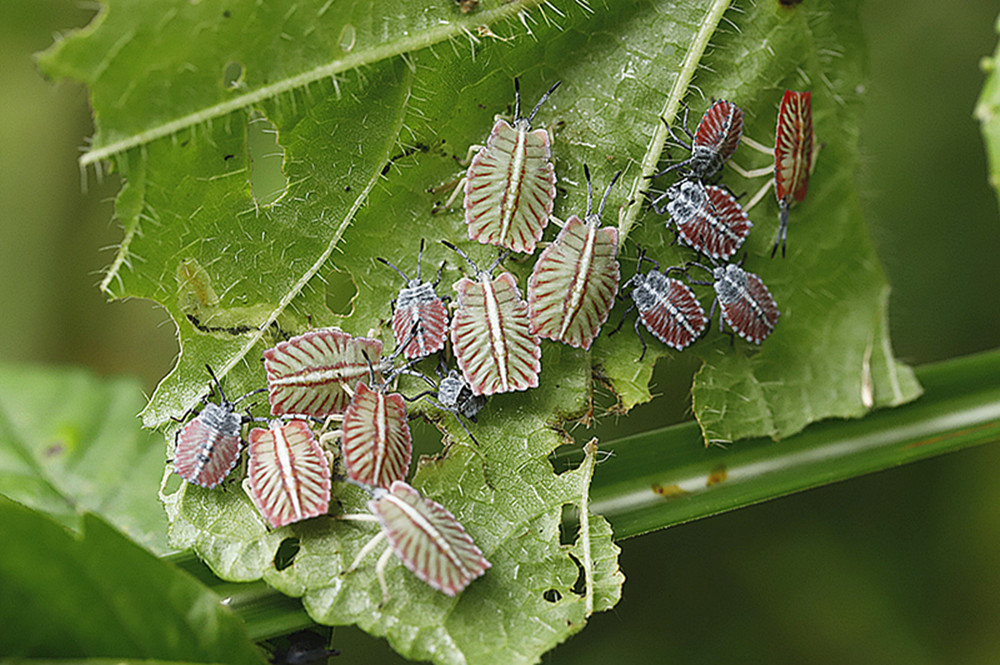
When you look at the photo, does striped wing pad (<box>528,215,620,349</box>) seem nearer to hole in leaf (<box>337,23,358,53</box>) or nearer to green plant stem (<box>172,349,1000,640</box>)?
green plant stem (<box>172,349,1000,640</box>)

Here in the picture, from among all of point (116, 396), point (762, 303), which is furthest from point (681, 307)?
point (116, 396)

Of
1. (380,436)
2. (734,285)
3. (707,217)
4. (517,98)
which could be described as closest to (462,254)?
(517,98)

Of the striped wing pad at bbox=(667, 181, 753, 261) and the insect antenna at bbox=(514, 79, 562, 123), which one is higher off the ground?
the insect antenna at bbox=(514, 79, 562, 123)

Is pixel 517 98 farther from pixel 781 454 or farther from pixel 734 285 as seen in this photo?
pixel 781 454

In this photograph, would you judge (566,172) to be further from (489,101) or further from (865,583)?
(865,583)

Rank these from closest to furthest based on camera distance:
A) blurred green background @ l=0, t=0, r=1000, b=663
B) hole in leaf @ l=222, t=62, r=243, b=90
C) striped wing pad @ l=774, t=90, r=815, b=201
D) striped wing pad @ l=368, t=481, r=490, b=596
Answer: hole in leaf @ l=222, t=62, r=243, b=90, striped wing pad @ l=368, t=481, r=490, b=596, striped wing pad @ l=774, t=90, r=815, b=201, blurred green background @ l=0, t=0, r=1000, b=663

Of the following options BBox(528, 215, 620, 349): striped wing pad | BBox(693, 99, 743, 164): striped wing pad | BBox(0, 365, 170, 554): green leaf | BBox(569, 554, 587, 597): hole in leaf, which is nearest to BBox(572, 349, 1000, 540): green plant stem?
BBox(569, 554, 587, 597): hole in leaf

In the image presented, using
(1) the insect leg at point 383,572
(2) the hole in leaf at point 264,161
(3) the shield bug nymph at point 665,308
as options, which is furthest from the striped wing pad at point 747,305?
(2) the hole in leaf at point 264,161
